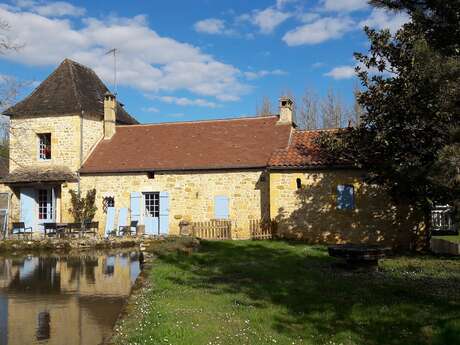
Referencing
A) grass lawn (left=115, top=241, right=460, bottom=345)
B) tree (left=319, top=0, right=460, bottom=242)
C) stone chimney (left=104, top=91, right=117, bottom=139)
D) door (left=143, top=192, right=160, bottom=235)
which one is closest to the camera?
grass lawn (left=115, top=241, right=460, bottom=345)

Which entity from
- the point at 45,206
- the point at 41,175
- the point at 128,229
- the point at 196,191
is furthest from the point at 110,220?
the point at 196,191

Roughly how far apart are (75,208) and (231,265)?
1206cm

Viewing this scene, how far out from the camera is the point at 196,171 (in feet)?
69.9

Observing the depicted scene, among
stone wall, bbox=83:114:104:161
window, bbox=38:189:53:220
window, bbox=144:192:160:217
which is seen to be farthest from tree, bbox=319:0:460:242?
window, bbox=38:189:53:220

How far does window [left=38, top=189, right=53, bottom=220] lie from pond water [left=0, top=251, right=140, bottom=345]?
662cm

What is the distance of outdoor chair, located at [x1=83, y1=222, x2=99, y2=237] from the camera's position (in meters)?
20.8

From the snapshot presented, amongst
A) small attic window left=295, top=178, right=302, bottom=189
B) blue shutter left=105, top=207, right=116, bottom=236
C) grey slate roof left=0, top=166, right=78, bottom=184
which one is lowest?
blue shutter left=105, top=207, right=116, bottom=236

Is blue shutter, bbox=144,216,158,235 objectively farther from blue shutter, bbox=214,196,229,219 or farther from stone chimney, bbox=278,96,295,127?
stone chimney, bbox=278,96,295,127

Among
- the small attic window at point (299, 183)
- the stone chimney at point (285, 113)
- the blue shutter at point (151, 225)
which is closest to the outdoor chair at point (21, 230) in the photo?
the blue shutter at point (151, 225)

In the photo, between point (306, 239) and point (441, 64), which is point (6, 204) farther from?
point (441, 64)

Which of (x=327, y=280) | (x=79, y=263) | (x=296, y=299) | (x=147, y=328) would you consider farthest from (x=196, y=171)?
(x=147, y=328)

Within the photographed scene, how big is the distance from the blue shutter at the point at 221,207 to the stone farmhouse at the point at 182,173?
1.7 inches

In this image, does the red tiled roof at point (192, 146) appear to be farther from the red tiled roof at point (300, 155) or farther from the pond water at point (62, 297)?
the pond water at point (62, 297)

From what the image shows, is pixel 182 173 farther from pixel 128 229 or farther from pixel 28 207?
pixel 28 207
